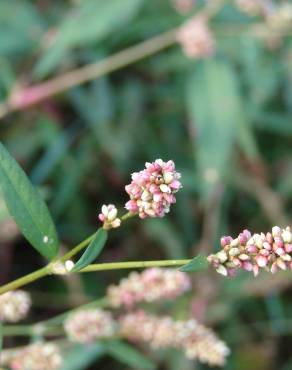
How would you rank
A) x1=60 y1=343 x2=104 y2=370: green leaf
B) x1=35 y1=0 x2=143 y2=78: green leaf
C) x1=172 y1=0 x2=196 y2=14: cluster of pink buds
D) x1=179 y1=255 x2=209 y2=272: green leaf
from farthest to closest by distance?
x1=172 y1=0 x2=196 y2=14: cluster of pink buds, x1=35 y1=0 x2=143 y2=78: green leaf, x1=60 y1=343 x2=104 y2=370: green leaf, x1=179 y1=255 x2=209 y2=272: green leaf

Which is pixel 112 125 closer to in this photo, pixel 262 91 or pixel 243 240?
pixel 262 91

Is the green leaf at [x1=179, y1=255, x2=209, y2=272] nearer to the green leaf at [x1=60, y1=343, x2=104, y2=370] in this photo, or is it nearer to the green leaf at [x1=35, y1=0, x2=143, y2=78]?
the green leaf at [x1=60, y1=343, x2=104, y2=370]

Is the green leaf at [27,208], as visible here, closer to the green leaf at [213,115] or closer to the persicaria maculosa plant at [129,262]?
the persicaria maculosa plant at [129,262]

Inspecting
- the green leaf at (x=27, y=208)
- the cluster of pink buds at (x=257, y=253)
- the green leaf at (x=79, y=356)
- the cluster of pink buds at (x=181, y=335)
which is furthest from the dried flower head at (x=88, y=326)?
the green leaf at (x=79, y=356)

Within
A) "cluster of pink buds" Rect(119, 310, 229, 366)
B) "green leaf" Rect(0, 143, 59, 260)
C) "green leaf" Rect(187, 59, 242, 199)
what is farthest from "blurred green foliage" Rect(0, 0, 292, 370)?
"green leaf" Rect(0, 143, 59, 260)

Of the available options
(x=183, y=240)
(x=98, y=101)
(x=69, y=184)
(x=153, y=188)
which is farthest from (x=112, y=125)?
(x=153, y=188)

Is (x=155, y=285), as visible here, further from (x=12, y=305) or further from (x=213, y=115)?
(x=213, y=115)

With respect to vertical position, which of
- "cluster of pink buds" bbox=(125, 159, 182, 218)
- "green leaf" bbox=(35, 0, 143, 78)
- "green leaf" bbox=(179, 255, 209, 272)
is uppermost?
"green leaf" bbox=(35, 0, 143, 78)
